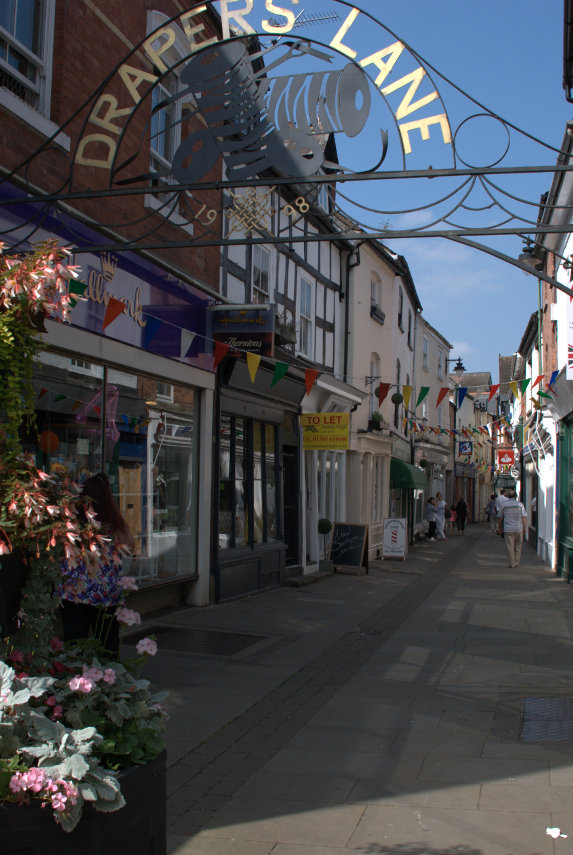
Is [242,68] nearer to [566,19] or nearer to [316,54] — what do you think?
[316,54]

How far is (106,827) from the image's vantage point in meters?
2.71

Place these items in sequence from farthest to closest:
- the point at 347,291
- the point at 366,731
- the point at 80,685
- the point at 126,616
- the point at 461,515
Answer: the point at 461,515
the point at 347,291
the point at 366,731
the point at 126,616
the point at 80,685

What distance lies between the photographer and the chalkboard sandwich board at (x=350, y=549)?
56.2 ft

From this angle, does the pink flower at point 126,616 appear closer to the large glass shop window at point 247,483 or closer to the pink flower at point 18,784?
the pink flower at point 18,784

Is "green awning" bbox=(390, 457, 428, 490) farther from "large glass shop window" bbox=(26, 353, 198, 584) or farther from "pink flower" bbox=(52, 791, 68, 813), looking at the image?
"pink flower" bbox=(52, 791, 68, 813)

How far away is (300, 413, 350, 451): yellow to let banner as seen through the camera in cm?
1580

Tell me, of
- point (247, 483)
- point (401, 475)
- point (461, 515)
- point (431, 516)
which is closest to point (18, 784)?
point (247, 483)

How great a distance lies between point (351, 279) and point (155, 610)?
12253 mm

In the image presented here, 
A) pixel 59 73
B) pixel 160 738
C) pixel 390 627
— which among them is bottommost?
pixel 390 627

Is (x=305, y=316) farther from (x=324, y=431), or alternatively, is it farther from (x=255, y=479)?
(x=255, y=479)

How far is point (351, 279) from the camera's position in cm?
2041

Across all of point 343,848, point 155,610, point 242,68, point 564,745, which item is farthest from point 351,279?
point 343,848

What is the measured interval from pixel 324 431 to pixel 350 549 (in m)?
2.88

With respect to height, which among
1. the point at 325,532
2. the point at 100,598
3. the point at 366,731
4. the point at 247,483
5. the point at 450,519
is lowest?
the point at 450,519
